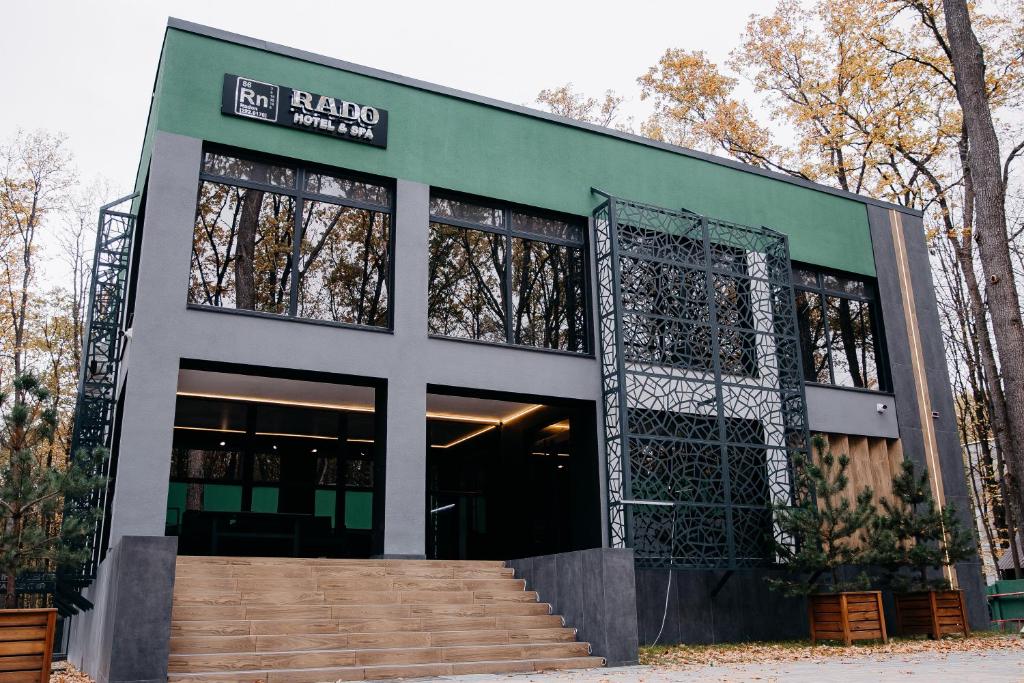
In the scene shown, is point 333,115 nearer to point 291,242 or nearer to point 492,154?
point 291,242

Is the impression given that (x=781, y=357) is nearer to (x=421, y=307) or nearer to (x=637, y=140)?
(x=637, y=140)

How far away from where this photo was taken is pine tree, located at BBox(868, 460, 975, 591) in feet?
40.3

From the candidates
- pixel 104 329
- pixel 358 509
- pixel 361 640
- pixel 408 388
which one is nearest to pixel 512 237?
pixel 408 388

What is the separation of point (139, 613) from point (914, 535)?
1106 cm

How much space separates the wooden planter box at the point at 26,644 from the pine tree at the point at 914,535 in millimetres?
10538

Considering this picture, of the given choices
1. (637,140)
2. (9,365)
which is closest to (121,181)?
(9,365)

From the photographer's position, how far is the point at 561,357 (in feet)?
44.2

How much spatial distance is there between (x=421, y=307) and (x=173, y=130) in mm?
4233

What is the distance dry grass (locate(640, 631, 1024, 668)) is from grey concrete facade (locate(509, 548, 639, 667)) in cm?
53

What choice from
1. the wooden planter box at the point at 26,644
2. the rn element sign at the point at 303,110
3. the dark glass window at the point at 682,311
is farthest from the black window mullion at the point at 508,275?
the wooden planter box at the point at 26,644

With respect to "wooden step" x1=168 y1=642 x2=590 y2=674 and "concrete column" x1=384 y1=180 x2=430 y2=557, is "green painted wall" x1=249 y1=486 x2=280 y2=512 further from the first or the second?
"wooden step" x1=168 y1=642 x2=590 y2=674

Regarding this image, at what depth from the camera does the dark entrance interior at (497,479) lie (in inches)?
622

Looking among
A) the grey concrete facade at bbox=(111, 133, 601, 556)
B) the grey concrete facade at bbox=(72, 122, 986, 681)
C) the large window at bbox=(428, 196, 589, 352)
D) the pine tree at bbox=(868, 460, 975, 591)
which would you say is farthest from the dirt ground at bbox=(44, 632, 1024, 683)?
the large window at bbox=(428, 196, 589, 352)

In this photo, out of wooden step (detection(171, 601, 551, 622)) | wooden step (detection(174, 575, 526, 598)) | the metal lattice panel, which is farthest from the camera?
the metal lattice panel
